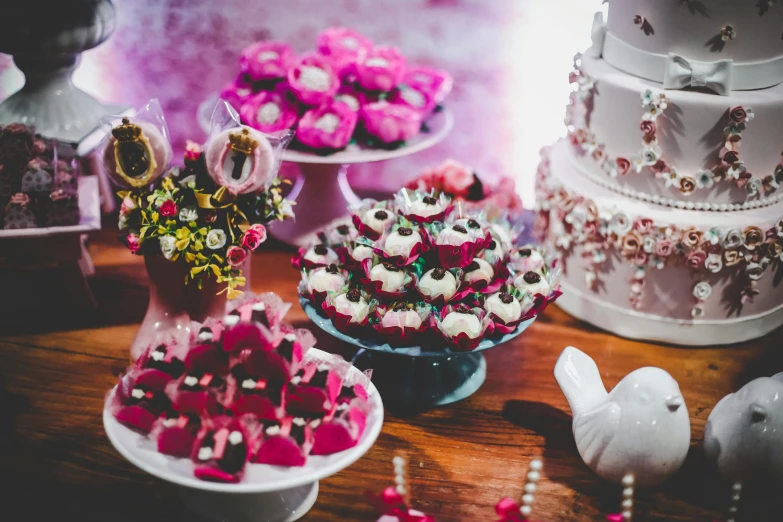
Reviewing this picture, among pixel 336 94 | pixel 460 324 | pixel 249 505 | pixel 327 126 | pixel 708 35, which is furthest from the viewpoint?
pixel 336 94

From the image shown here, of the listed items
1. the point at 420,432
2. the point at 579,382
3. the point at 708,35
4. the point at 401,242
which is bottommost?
the point at 420,432

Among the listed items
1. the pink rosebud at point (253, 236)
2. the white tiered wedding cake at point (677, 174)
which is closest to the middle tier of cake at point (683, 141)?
the white tiered wedding cake at point (677, 174)

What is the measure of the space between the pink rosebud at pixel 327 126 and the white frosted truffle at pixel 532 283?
629 millimetres

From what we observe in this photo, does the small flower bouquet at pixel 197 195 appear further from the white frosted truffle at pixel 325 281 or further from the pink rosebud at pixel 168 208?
the white frosted truffle at pixel 325 281

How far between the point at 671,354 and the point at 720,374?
0.37 feet

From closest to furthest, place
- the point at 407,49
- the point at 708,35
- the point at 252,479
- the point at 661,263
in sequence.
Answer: the point at 252,479 → the point at 708,35 → the point at 661,263 → the point at 407,49

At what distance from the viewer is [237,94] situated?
6.15 ft

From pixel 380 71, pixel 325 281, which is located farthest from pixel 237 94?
pixel 325 281

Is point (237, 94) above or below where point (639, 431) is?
above

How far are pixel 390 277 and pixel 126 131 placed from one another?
545 mm

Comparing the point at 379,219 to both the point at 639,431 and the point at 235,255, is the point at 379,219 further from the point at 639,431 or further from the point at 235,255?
the point at 639,431

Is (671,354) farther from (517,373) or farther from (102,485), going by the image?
(102,485)

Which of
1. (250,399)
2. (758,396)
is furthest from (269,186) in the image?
(758,396)

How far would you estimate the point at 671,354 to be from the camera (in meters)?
1.70
